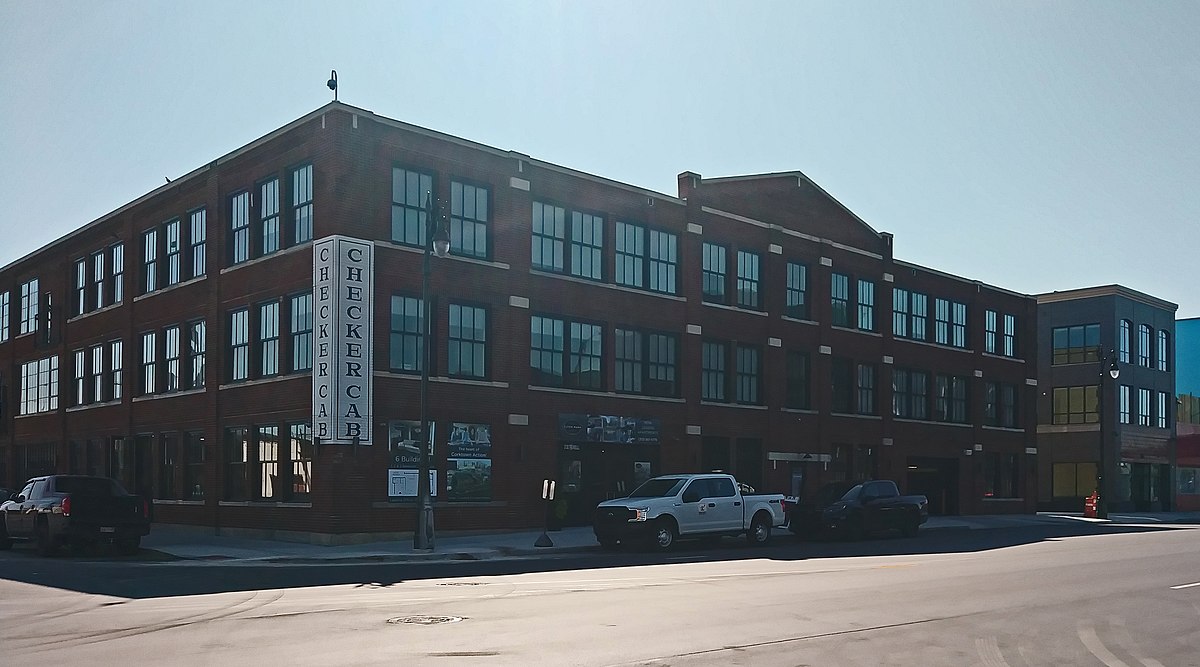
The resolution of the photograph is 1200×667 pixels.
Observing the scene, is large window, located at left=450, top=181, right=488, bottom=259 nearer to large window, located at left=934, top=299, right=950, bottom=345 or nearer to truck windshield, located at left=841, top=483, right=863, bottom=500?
truck windshield, located at left=841, top=483, right=863, bottom=500

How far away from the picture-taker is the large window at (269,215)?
105 feet

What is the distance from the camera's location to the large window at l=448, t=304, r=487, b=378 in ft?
106

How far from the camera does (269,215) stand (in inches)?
1282

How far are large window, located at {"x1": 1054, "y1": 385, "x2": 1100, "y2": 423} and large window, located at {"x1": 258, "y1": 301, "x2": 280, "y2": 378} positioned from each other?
50.0m

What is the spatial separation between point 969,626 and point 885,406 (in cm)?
3600

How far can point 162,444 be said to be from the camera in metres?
37.1

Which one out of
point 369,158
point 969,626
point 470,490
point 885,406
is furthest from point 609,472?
point 969,626

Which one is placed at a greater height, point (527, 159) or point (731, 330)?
point (527, 159)

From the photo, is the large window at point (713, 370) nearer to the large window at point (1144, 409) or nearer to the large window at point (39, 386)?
the large window at point (39, 386)

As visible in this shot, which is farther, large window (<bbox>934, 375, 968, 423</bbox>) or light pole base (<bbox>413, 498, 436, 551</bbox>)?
large window (<bbox>934, 375, 968, 423</bbox>)

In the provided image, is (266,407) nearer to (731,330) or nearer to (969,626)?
(731,330)

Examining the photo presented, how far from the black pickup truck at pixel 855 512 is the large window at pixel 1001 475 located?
21.3 m

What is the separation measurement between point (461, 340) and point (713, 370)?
38.3 ft

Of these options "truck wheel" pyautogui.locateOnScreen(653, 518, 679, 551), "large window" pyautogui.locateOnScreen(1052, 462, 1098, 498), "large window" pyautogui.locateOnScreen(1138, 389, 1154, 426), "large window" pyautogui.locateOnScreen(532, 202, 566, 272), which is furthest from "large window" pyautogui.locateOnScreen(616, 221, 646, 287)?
"large window" pyautogui.locateOnScreen(1138, 389, 1154, 426)
